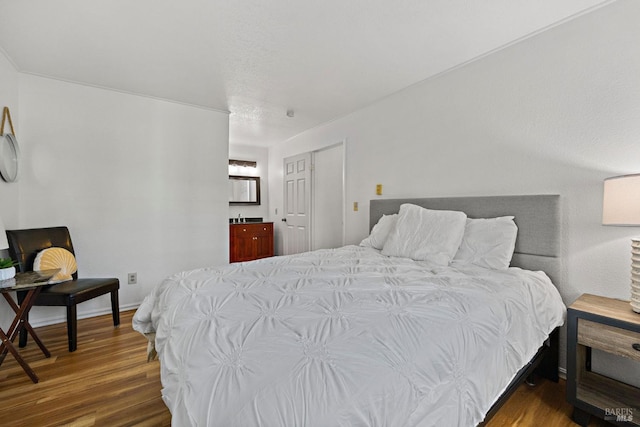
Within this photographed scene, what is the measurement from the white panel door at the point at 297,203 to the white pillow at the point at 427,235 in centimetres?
235

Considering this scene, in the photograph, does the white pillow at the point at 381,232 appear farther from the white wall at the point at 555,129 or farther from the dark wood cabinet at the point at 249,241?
the dark wood cabinet at the point at 249,241

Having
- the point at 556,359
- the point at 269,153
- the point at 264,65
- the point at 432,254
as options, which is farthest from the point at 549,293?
the point at 269,153

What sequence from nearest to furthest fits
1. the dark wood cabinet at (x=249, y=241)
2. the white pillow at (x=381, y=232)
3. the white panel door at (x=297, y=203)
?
1. the white pillow at (x=381, y=232)
2. the white panel door at (x=297, y=203)
3. the dark wood cabinet at (x=249, y=241)

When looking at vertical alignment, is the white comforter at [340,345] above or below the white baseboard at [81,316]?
above

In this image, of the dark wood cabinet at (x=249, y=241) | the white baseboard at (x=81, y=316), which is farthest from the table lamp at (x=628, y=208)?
the dark wood cabinet at (x=249, y=241)

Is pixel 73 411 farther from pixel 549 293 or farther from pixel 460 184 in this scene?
pixel 460 184

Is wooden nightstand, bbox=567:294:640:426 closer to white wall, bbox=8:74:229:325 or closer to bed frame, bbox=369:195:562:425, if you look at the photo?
bed frame, bbox=369:195:562:425

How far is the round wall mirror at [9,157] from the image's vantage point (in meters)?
2.31

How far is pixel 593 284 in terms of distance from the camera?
180 cm

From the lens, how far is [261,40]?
2.11 meters

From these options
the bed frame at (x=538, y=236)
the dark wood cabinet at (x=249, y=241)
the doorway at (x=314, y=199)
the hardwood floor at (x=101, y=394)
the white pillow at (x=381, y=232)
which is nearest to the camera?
the hardwood floor at (x=101, y=394)

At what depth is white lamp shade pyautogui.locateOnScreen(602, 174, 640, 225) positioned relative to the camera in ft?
4.61

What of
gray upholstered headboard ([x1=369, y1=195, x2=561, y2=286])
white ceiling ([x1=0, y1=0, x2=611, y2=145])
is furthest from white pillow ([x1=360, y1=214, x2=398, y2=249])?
white ceiling ([x1=0, y1=0, x2=611, y2=145])

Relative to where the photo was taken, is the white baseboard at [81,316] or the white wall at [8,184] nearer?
the white wall at [8,184]
